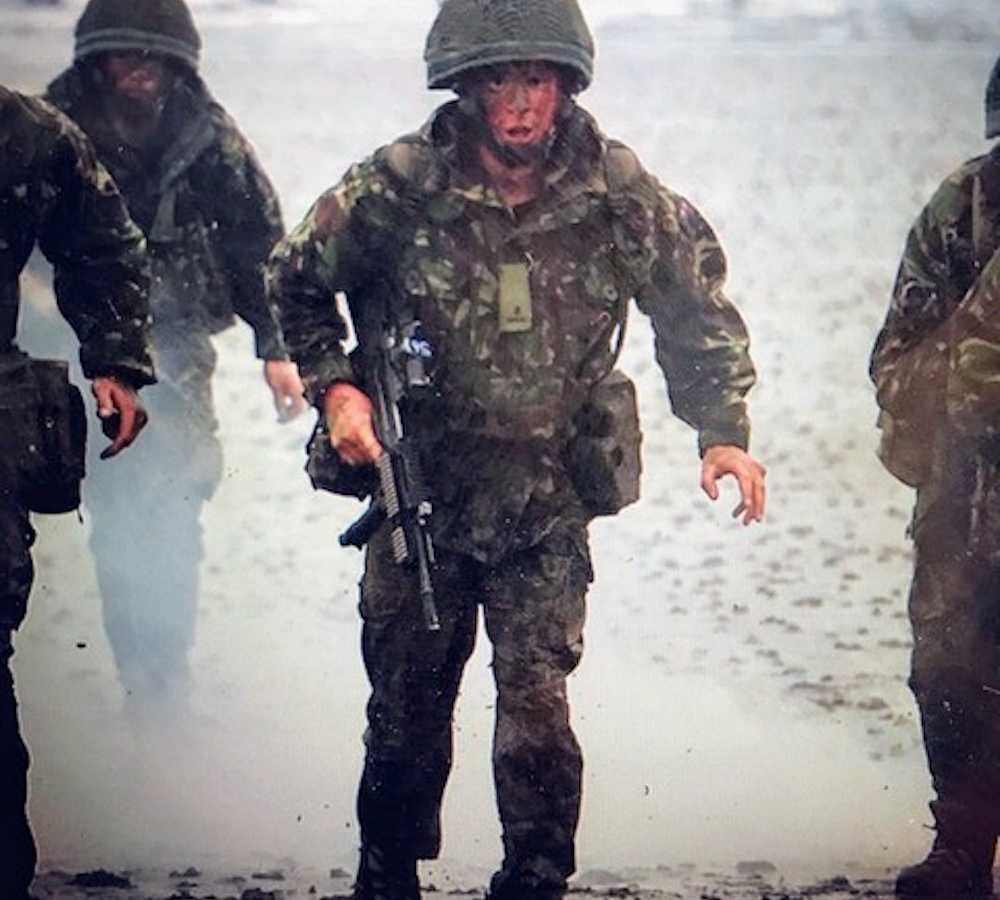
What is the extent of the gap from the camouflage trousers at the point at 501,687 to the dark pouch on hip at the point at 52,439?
0.44 m

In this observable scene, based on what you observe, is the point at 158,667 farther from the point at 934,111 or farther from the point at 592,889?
the point at 934,111

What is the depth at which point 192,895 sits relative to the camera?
10.8 feet

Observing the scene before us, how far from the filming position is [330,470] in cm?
300

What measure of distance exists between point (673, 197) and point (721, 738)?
87 cm

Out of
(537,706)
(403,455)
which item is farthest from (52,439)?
(537,706)

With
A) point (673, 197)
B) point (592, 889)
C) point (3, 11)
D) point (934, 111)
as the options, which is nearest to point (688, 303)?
point (673, 197)

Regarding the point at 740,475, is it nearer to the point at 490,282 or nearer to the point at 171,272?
the point at 490,282

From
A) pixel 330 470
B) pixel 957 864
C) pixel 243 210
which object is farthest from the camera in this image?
pixel 243 210

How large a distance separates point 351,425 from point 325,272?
8.4 inches

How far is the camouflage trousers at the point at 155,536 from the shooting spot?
3459 millimetres

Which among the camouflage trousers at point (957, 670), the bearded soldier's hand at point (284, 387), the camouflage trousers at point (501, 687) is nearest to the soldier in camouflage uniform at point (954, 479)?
the camouflage trousers at point (957, 670)

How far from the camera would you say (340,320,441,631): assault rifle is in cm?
292

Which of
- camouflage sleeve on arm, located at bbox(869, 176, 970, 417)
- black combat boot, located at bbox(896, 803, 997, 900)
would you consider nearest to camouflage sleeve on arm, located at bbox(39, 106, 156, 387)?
camouflage sleeve on arm, located at bbox(869, 176, 970, 417)

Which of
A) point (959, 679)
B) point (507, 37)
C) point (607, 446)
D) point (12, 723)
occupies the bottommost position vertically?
point (12, 723)
